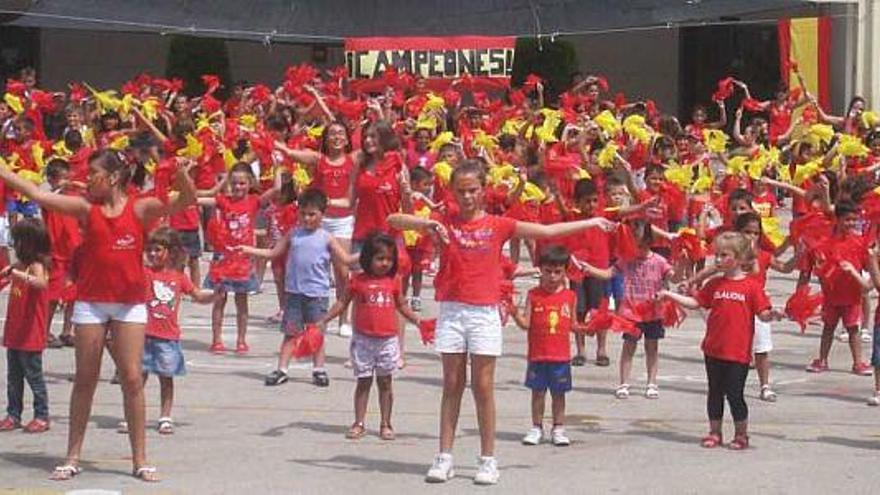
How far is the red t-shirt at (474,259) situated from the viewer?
8914mm

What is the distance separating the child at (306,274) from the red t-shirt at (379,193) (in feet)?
1.69

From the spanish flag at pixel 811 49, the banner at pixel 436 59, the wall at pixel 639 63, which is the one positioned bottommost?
the banner at pixel 436 59

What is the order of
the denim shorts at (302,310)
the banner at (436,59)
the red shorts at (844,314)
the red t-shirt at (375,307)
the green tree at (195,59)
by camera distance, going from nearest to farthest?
1. the red t-shirt at (375,307)
2. the denim shorts at (302,310)
3. the red shorts at (844,314)
4. the banner at (436,59)
5. the green tree at (195,59)

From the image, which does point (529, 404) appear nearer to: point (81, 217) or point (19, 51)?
point (81, 217)

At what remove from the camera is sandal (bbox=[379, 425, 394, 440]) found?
10.1 metres

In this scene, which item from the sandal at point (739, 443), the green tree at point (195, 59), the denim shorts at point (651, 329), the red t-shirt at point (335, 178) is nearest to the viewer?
the sandal at point (739, 443)

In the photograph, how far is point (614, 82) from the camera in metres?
36.4

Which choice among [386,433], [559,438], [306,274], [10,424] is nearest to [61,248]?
[306,274]

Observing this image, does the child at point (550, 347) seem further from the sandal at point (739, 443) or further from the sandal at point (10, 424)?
the sandal at point (10, 424)

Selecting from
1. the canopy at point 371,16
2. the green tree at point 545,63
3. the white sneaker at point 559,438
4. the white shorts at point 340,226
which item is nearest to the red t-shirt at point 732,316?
the white sneaker at point 559,438

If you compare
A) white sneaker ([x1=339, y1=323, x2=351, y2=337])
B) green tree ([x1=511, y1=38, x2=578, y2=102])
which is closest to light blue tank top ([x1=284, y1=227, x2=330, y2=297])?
white sneaker ([x1=339, y1=323, x2=351, y2=337])

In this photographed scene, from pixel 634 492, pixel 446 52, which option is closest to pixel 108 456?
pixel 634 492

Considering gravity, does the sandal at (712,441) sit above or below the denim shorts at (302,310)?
below

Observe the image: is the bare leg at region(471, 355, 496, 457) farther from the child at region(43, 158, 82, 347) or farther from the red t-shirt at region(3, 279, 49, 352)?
the red t-shirt at region(3, 279, 49, 352)
